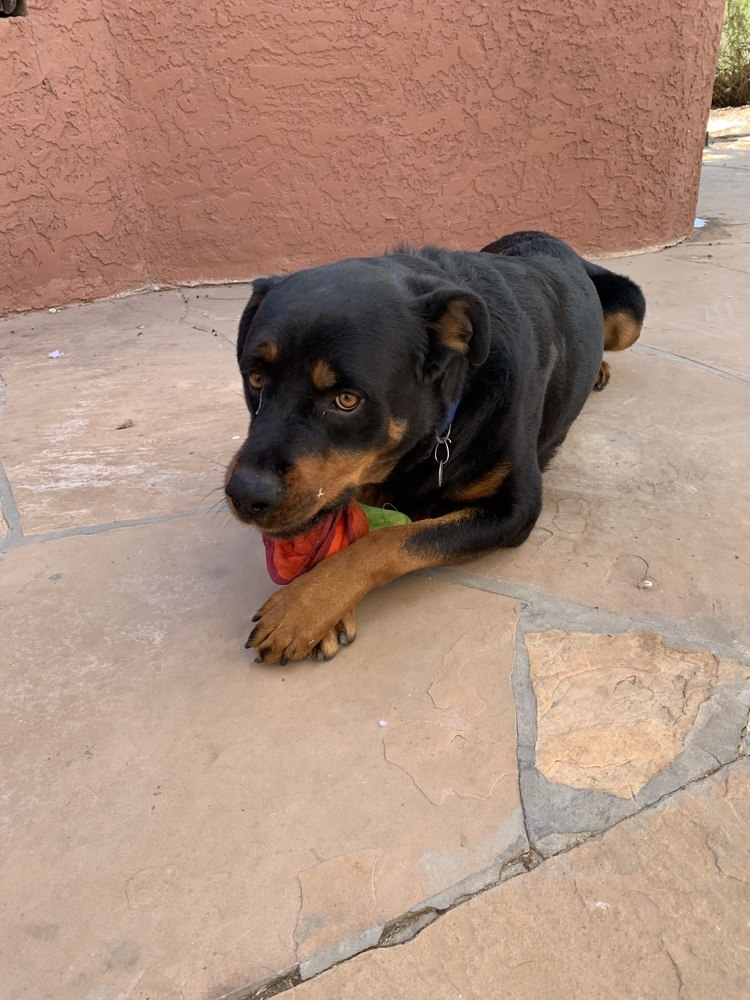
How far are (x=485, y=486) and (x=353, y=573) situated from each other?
607mm

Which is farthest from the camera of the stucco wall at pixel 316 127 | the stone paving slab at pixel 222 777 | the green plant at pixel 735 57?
the green plant at pixel 735 57

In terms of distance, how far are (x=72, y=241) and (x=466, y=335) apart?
394 cm

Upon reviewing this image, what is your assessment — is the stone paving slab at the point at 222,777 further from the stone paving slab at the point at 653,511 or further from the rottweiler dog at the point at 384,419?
the stone paving slab at the point at 653,511

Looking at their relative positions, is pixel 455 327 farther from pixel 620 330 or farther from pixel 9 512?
pixel 620 330

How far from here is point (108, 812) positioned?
5.64 feet

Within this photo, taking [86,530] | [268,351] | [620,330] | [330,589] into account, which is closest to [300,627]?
[330,589]

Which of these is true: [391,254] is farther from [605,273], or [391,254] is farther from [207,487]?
[605,273]

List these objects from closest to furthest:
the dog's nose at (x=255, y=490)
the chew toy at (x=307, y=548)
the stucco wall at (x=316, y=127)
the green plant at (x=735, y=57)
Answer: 1. the dog's nose at (x=255, y=490)
2. the chew toy at (x=307, y=548)
3. the stucco wall at (x=316, y=127)
4. the green plant at (x=735, y=57)

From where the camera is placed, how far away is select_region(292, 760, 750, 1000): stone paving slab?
54.1 inches

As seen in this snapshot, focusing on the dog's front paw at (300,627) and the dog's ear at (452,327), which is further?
the dog's ear at (452,327)

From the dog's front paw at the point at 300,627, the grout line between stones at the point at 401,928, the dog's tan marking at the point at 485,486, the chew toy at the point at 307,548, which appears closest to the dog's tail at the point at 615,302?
the dog's tan marking at the point at 485,486

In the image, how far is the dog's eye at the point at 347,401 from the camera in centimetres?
215

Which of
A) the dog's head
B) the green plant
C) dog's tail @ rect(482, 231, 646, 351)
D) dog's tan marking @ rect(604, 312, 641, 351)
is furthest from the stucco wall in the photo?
the green plant

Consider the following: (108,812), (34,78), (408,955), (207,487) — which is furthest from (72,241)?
(408,955)
